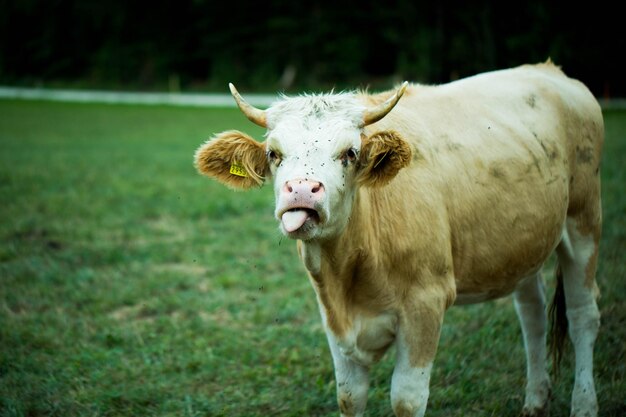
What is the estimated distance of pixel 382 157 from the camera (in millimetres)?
2957

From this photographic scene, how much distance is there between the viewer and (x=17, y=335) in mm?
4867

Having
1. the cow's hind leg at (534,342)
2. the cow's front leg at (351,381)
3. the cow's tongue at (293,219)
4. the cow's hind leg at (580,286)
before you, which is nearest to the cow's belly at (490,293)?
the cow's hind leg at (534,342)

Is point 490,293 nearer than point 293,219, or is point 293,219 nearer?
point 293,219

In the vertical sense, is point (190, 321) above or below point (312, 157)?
below

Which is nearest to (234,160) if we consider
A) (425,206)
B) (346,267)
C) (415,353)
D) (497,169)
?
(346,267)

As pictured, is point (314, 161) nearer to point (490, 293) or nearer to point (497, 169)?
point (497, 169)

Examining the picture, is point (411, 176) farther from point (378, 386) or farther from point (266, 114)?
point (378, 386)

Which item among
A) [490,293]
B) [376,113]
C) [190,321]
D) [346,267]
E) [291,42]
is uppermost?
[291,42]

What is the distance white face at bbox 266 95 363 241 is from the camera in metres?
2.67

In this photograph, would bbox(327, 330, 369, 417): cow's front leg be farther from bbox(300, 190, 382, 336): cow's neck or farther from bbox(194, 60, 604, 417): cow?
bbox(300, 190, 382, 336): cow's neck

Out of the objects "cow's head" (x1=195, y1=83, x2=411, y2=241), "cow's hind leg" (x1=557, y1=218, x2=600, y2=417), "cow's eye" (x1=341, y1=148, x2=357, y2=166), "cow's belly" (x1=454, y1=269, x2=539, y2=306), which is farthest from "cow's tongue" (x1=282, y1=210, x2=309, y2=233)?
"cow's hind leg" (x1=557, y1=218, x2=600, y2=417)

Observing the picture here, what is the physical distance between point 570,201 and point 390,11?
33.5 m

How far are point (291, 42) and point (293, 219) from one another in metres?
37.1

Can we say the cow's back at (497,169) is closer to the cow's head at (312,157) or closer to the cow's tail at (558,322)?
the cow's head at (312,157)
